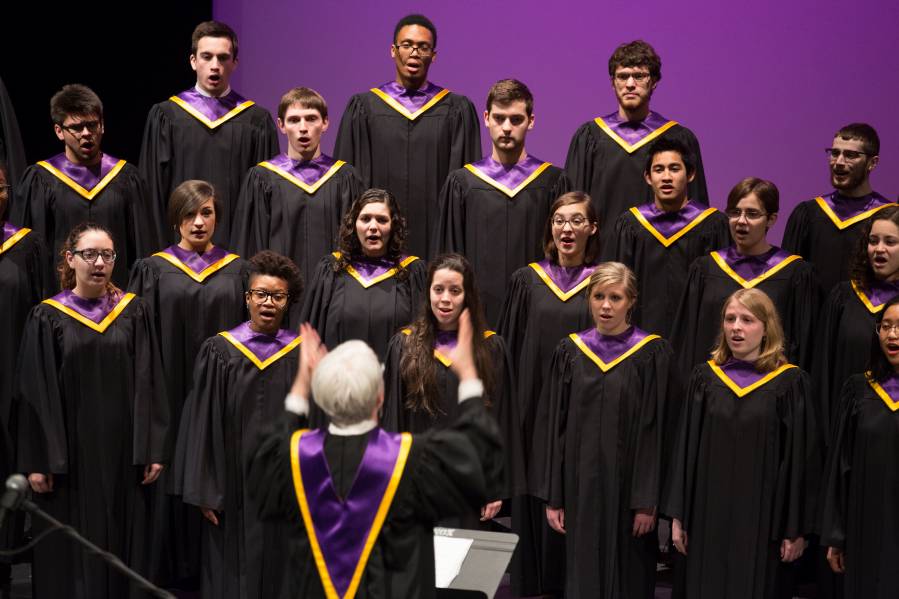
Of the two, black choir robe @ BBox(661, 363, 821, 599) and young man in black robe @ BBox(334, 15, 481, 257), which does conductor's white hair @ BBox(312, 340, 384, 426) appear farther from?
young man in black robe @ BBox(334, 15, 481, 257)

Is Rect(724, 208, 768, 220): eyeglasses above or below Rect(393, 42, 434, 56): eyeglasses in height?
below

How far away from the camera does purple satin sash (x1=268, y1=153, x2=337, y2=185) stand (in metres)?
5.82

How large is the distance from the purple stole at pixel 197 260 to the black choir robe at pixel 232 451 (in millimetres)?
446

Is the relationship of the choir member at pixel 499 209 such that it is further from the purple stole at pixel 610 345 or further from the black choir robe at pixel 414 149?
the purple stole at pixel 610 345

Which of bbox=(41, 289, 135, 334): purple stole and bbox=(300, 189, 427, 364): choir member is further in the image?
bbox=(300, 189, 427, 364): choir member

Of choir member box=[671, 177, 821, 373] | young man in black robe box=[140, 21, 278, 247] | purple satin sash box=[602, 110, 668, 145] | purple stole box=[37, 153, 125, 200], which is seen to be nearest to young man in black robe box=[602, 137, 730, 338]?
choir member box=[671, 177, 821, 373]

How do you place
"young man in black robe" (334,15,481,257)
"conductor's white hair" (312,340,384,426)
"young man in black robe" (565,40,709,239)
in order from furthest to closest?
"young man in black robe" (334,15,481,257)
"young man in black robe" (565,40,709,239)
"conductor's white hair" (312,340,384,426)

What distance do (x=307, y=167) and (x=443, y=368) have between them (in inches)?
54.5

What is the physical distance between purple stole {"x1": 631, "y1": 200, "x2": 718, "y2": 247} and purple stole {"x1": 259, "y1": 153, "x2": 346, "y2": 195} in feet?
A: 4.75

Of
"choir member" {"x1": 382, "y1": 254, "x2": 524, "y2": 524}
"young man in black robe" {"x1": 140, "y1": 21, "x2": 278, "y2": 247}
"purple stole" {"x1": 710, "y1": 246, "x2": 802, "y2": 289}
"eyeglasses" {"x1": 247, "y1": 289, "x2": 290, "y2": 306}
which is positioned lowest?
"choir member" {"x1": 382, "y1": 254, "x2": 524, "y2": 524}

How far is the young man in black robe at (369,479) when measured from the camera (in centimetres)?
318

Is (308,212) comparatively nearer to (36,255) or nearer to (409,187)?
(409,187)

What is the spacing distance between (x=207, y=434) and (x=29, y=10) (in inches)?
119

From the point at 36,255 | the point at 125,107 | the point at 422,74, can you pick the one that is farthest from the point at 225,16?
the point at 36,255
